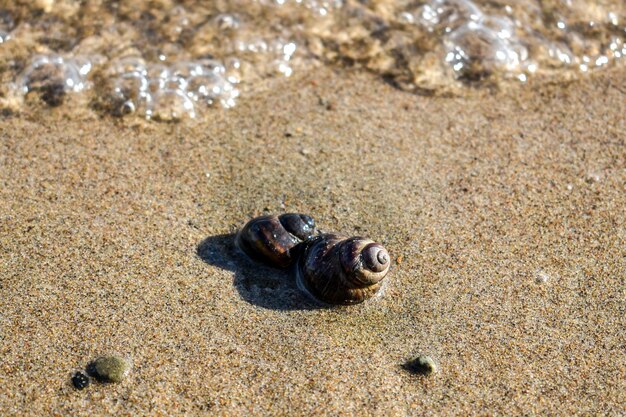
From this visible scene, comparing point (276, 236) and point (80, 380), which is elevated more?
point (276, 236)

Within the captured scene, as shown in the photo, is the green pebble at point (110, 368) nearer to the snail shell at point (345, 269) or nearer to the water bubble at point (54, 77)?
the snail shell at point (345, 269)

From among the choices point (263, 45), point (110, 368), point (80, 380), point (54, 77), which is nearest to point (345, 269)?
point (110, 368)

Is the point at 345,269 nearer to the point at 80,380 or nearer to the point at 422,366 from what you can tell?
the point at 422,366

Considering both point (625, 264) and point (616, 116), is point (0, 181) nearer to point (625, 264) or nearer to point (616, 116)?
point (625, 264)

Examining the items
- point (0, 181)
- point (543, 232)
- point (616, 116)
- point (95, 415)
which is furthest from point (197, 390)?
point (616, 116)

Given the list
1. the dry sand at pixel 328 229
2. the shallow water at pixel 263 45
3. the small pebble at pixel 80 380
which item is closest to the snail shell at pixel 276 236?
the dry sand at pixel 328 229
